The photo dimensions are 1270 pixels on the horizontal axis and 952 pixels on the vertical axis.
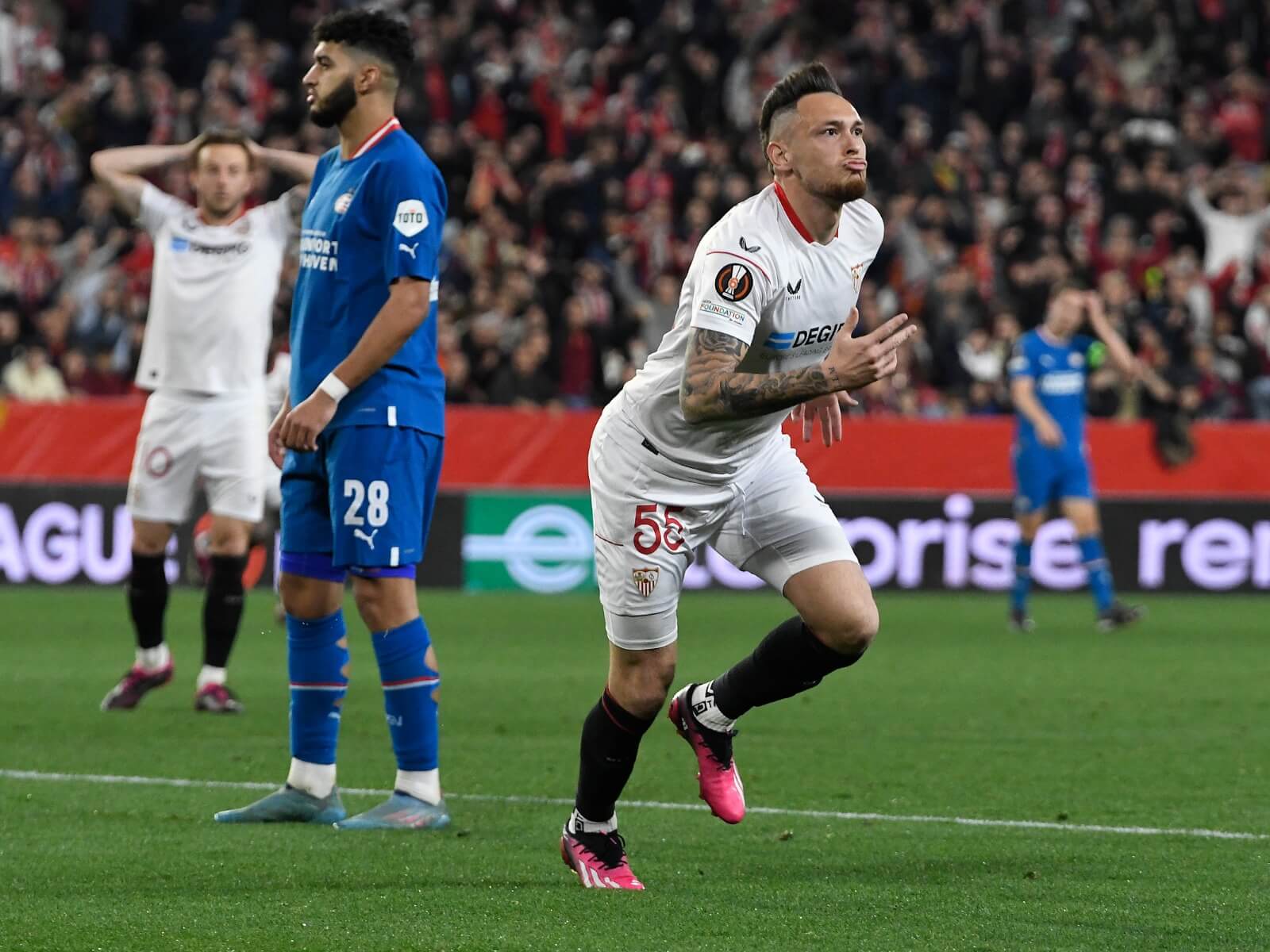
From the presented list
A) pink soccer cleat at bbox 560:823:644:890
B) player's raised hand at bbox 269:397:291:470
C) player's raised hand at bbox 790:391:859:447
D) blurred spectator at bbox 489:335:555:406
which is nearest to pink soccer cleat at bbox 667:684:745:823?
pink soccer cleat at bbox 560:823:644:890

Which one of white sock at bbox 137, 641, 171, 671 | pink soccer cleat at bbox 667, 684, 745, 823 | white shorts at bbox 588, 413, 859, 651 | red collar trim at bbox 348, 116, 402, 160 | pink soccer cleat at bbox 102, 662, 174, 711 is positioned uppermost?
red collar trim at bbox 348, 116, 402, 160

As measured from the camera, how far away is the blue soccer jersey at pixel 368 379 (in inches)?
244

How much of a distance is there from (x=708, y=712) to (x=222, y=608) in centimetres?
392

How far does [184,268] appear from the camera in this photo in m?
9.37

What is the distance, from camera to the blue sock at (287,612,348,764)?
21.2 feet

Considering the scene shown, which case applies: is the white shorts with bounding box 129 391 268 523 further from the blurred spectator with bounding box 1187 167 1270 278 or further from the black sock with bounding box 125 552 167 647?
the blurred spectator with bounding box 1187 167 1270 278

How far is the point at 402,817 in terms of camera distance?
6.29 meters

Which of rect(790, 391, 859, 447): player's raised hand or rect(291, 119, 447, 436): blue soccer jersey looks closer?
rect(790, 391, 859, 447): player's raised hand

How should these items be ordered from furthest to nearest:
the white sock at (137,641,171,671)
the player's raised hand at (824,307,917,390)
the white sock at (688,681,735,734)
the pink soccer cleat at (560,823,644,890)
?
the white sock at (137,641,171,671) < the white sock at (688,681,735,734) < the pink soccer cleat at (560,823,644,890) < the player's raised hand at (824,307,917,390)

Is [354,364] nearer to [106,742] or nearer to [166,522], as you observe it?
[106,742]

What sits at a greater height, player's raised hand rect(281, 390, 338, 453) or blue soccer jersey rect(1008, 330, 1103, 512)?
player's raised hand rect(281, 390, 338, 453)

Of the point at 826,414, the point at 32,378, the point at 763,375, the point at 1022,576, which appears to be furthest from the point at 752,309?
the point at 32,378

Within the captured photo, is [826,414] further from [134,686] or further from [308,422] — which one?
[134,686]

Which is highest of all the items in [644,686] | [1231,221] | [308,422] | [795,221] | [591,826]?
[1231,221]
